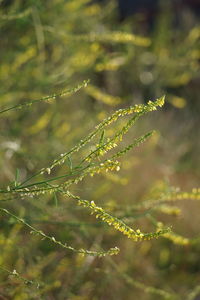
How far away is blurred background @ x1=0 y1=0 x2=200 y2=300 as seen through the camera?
2092 mm

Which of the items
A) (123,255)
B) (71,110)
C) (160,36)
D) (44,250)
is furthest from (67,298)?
(160,36)

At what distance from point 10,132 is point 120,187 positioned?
1.26 metres

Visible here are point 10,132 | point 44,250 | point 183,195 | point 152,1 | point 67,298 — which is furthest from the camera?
point 152,1

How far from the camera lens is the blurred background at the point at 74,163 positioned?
2092mm

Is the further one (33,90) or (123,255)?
(123,255)

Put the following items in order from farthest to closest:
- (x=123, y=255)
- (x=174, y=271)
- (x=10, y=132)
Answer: (x=174, y=271)
(x=123, y=255)
(x=10, y=132)

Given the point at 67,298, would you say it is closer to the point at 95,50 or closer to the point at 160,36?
the point at 95,50

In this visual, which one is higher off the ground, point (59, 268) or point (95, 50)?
point (95, 50)

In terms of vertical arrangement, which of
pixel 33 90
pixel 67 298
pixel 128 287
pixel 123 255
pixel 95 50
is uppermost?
pixel 95 50

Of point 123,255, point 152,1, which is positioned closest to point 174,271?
point 123,255

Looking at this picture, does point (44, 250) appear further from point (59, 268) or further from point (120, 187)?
point (120, 187)

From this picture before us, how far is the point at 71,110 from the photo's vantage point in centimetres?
393

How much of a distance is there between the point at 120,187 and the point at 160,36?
2.09 meters

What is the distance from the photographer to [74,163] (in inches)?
97.7
